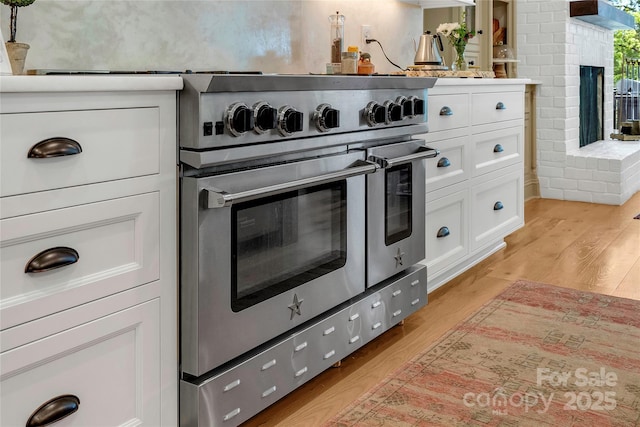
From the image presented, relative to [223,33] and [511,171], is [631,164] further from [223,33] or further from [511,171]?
[223,33]

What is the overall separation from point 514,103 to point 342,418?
2.31 metres

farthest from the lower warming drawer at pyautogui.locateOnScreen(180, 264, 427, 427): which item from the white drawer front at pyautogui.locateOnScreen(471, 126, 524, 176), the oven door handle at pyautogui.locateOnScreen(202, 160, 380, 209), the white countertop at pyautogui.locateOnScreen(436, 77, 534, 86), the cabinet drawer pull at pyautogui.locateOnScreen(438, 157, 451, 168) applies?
the white drawer front at pyautogui.locateOnScreen(471, 126, 524, 176)

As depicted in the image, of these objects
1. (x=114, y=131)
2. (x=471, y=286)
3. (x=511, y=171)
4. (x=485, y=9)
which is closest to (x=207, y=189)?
(x=114, y=131)

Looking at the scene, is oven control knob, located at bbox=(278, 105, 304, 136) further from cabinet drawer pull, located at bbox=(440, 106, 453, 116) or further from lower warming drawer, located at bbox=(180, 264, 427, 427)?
cabinet drawer pull, located at bbox=(440, 106, 453, 116)

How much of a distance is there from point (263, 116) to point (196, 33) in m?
0.89

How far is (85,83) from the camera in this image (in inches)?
51.3

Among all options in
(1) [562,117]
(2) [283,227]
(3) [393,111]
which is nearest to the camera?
(2) [283,227]

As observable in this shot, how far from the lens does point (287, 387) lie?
188cm

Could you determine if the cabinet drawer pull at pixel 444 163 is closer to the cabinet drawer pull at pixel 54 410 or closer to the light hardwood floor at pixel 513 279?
the light hardwood floor at pixel 513 279

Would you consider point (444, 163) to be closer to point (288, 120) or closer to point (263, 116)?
point (288, 120)

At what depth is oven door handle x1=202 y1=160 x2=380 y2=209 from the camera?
1.54m

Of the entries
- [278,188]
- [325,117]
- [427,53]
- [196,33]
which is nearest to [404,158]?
[325,117]

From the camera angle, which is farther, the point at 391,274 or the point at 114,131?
the point at 391,274

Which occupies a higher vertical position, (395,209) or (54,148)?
(54,148)
